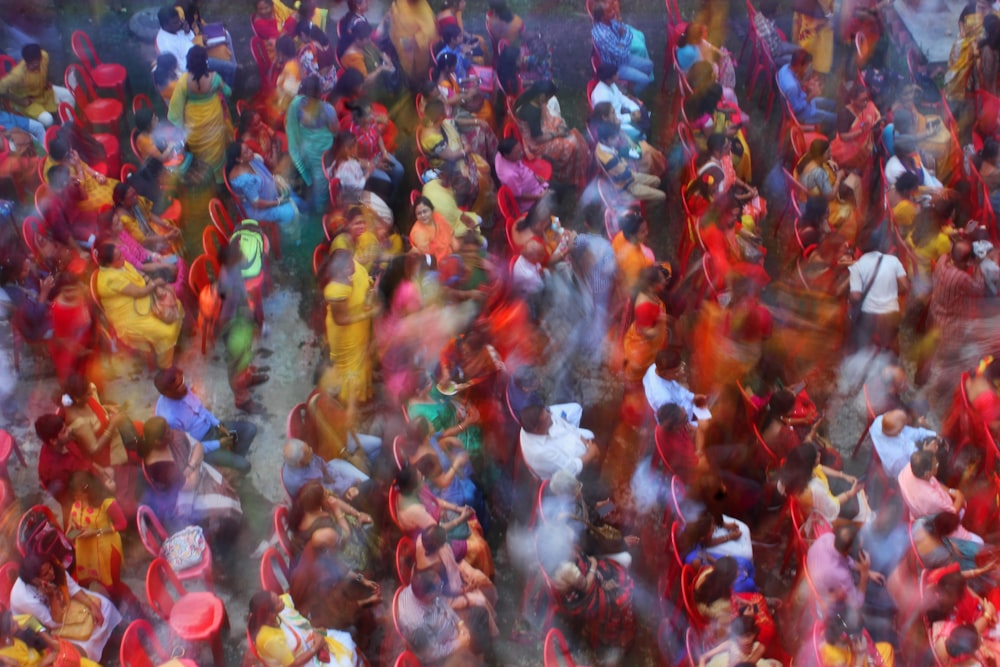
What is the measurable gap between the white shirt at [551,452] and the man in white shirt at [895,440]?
1679mm

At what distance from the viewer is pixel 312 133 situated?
751 centimetres

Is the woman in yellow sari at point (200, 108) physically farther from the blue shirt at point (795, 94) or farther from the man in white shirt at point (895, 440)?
the man in white shirt at point (895, 440)

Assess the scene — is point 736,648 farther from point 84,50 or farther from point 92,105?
point 84,50

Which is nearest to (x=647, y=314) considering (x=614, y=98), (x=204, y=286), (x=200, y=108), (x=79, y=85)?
(x=614, y=98)

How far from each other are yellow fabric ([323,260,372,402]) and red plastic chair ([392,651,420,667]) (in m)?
1.91

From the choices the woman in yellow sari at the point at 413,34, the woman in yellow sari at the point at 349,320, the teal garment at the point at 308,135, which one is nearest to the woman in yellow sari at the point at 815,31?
the woman in yellow sari at the point at 413,34

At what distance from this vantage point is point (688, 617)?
507cm

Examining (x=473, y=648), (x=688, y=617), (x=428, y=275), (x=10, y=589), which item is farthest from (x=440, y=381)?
(x=10, y=589)

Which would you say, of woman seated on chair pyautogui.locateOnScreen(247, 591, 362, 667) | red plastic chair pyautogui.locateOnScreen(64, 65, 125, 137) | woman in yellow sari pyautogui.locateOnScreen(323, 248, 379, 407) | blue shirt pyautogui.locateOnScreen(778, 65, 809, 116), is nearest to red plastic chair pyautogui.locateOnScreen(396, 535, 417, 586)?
woman seated on chair pyautogui.locateOnScreen(247, 591, 362, 667)

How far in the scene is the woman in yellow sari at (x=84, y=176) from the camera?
6.86 meters

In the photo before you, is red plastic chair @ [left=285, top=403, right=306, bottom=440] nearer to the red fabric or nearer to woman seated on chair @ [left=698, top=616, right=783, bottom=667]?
the red fabric

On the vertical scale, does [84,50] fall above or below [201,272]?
above

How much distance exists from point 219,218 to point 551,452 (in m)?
2.90

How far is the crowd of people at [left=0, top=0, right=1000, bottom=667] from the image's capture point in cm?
511
